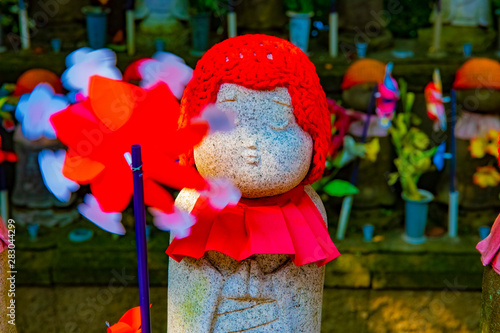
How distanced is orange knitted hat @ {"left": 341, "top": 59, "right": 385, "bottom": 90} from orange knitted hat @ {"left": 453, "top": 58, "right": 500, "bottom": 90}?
281 millimetres

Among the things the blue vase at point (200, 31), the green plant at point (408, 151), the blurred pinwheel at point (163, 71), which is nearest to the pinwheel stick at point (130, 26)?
the blue vase at point (200, 31)

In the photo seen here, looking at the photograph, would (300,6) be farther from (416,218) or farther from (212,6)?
(416,218)

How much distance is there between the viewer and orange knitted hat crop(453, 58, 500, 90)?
107 inches

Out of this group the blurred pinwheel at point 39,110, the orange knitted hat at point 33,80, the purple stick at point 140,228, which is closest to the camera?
the purple stick at point 140,228

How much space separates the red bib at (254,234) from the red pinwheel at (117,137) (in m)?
0.17

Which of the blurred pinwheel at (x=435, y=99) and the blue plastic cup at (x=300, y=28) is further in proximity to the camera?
the blue plastic cup at (x=300, y=28)

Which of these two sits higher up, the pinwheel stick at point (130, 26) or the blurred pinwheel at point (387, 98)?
the pinwheel stick at point (130, 26)

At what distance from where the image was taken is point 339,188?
280cm

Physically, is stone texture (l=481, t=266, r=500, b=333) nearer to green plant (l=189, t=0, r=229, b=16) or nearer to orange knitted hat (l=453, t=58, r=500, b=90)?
orange knitted hat (l=453, t=58, r=500, b=90)

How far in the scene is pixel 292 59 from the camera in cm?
160

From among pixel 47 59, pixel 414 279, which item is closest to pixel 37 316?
pixel 47 59

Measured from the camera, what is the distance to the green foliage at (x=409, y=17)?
3.19 m

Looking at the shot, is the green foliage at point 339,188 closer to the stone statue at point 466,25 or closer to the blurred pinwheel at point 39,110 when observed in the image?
the stone statue at point 466,25

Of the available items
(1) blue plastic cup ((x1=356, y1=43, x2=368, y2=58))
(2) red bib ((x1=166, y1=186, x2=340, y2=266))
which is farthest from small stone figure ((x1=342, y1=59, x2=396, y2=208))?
(2) red bib ((x1=166, y1=186, x2=340, y2=266))
